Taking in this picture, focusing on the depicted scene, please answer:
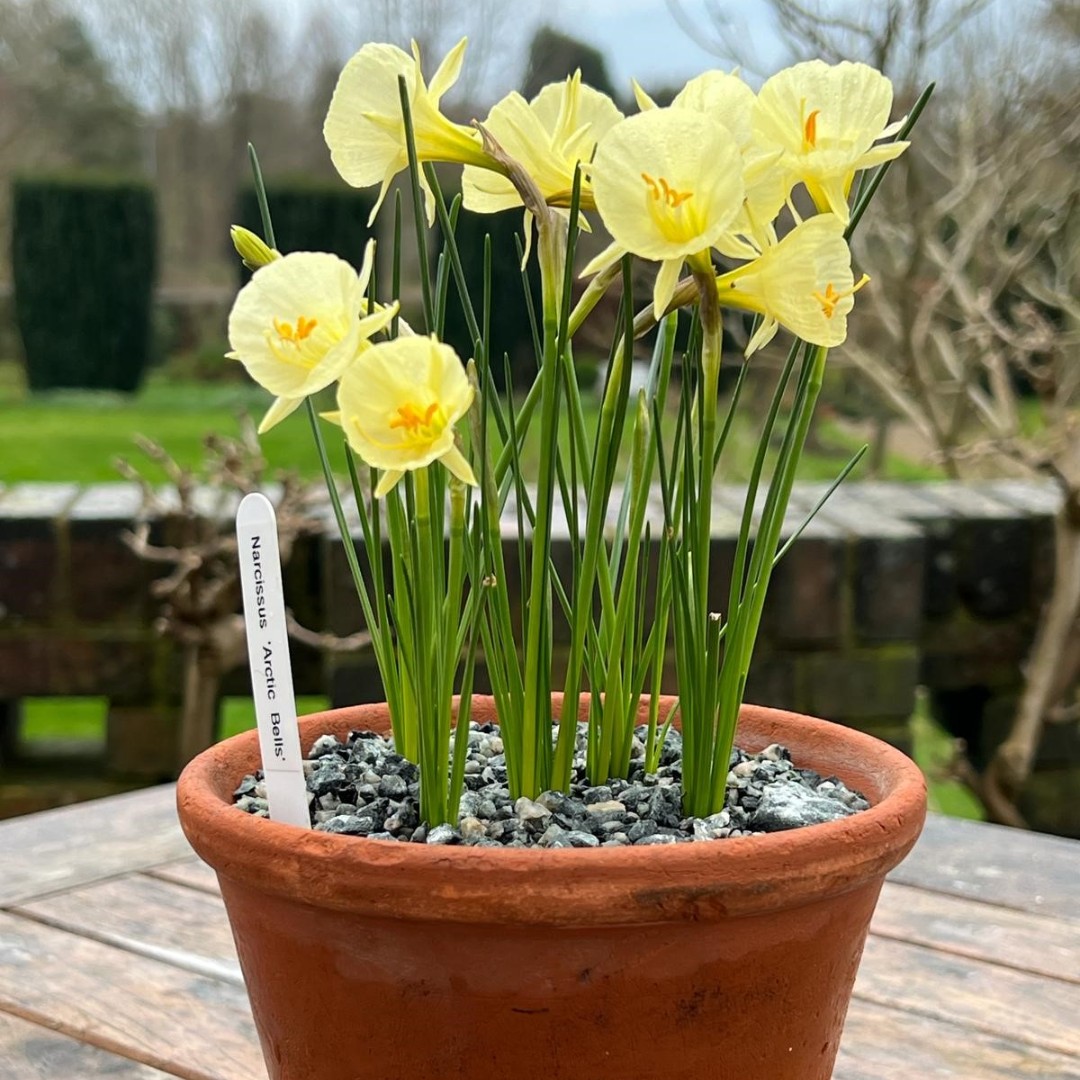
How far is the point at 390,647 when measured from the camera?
0.63m

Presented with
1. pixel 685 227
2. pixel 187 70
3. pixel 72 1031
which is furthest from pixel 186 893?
pixel 187 70

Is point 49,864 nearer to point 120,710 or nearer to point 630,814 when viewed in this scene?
point 630,814

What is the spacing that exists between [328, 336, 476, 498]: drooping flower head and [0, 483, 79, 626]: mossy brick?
163 cm

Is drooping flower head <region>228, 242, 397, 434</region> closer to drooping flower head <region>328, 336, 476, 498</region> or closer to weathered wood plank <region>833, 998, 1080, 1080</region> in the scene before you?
drooping flower head <region>328, 336, 476, 498</region>

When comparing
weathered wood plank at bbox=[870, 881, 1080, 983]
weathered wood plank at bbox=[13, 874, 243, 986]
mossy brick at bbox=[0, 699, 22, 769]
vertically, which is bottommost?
mossy brick at bbox=[0, 699, 22, 769]

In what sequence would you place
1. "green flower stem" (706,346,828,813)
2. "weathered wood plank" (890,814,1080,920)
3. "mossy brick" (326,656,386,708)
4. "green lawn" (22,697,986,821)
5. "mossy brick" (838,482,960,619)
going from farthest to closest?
"green lawn" (22,697,986,821), "mossy brick" (838,482,960,619), "mossy brick" (326,656,386,708), "weathered wood plank" (890,814,1080,920), "green flower stem" (706,346,828,813)

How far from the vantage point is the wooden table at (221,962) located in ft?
2.43

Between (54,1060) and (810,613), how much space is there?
4.36ft

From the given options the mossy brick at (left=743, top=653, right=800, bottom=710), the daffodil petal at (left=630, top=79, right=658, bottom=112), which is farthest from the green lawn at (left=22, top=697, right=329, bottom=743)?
the daffodil petal at (left=630, top=79, right=658, bottom=112)

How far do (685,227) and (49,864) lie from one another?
A: 84 cm

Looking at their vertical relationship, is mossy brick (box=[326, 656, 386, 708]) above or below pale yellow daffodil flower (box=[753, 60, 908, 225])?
below

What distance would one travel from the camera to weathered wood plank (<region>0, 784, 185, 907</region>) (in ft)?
3.34

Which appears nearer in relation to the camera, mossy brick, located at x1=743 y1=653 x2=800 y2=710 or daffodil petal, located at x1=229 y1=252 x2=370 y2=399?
daffodil petal, located at x1=229 y1=252 x2=370 y2=399

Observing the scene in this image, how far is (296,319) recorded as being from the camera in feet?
1.60
